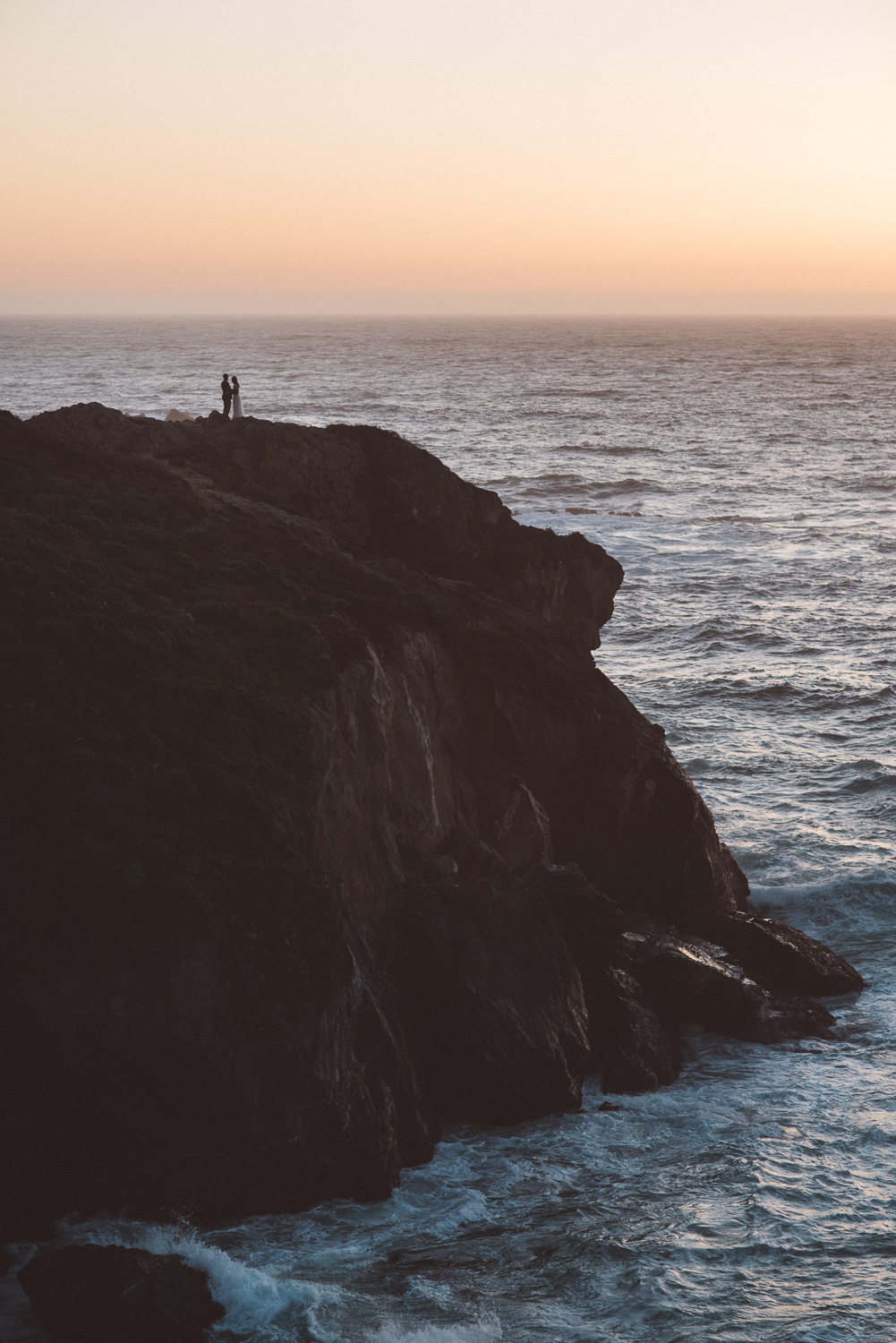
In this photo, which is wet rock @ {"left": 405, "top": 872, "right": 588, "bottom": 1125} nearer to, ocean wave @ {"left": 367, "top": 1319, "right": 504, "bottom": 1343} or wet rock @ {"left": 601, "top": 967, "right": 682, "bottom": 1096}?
wet rock @ {"left": 601, "top": 967, "right": 682, "bottom": 1096}

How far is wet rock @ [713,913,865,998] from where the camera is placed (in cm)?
1933

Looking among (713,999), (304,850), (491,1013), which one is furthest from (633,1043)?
(304,850)

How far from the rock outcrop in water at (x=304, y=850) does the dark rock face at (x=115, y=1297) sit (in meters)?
1.04

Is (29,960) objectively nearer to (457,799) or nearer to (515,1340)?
(515,1340)

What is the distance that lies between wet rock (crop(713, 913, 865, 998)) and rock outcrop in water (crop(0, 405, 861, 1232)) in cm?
6

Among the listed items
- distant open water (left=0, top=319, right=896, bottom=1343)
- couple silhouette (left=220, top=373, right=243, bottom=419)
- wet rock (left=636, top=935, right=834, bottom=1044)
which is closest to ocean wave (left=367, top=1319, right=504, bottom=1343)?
distant open water (left=0, top=319, right=896, bottom=1343)

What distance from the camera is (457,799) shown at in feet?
63.3

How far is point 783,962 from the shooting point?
19.4m

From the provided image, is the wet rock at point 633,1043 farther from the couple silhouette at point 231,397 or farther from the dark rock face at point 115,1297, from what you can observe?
the couple silhouette at point 231,397

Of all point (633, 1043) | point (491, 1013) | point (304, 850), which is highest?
point (304, 850)

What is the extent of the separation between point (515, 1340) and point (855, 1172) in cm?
558

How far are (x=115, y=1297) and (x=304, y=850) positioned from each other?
218 inches

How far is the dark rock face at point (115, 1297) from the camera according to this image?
1048cm

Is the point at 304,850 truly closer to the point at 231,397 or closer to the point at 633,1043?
the point at 633,1043
